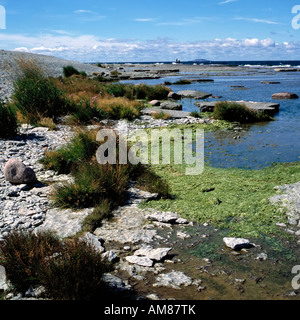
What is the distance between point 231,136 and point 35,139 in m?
6.53

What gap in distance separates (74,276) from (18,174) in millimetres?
4083

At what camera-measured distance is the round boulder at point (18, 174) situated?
21.8ft

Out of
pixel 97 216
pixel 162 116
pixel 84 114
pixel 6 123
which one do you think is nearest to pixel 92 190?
pixel 97 216

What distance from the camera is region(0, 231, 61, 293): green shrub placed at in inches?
135

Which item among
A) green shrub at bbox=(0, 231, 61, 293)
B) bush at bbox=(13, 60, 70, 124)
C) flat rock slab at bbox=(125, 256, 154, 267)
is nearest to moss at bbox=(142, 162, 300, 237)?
flat rock slab at bbox=(125, 256, 154, 267)

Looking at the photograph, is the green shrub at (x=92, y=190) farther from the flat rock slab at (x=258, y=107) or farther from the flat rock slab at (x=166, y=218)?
the flat rock slab at (x=258, y=107)

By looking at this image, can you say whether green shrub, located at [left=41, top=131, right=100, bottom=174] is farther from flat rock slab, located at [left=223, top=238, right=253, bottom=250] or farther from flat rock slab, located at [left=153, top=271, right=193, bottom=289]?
flat rock slab, located at [left=153, top=271, right=193, bottom=289]

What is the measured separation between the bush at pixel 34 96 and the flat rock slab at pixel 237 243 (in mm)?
9677

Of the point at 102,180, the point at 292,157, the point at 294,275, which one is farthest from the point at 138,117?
the point at 294,275

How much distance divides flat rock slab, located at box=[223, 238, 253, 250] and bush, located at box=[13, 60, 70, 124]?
968 cm

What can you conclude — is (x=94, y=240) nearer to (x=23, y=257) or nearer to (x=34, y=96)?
(x=23, y=257)

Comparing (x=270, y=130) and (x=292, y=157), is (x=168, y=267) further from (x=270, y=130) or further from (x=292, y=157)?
(x=270, y=130)

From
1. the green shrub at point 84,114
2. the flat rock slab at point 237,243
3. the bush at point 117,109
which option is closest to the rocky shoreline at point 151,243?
the flat rock slab at point 237,243

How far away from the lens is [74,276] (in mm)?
3182
